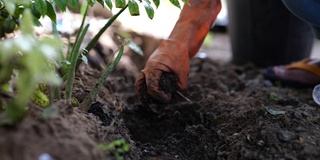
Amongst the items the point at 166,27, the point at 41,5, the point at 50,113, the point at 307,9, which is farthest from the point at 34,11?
the point at 166,27

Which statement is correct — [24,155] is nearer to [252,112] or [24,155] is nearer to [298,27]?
[252,112]

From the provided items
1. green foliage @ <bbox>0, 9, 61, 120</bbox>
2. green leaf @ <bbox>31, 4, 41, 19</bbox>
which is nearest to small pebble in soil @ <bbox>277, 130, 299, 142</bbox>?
green foliage @ <bbox>0, 9, 61, 120</bbox>

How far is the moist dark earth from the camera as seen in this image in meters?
0.94

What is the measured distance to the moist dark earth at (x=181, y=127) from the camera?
0.94 m

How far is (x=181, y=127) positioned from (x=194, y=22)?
1.22 feet

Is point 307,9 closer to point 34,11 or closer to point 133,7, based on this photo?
point 133,7

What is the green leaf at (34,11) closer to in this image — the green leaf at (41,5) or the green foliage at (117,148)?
the green leaf at (41,5)

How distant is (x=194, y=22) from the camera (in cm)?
156

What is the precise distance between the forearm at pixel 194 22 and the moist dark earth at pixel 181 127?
25cm

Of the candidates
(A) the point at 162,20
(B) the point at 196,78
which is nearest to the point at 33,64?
(B) the point at 196,78

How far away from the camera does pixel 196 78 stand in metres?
2.11

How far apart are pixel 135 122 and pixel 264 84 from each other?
0.75 meters

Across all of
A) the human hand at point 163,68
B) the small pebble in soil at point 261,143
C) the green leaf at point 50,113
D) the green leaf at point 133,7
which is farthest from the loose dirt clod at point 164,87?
the green leaf at point 50,113

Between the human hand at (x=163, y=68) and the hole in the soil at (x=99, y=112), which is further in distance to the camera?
the human hand at (x=163, y=68)
